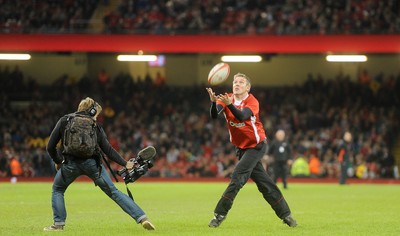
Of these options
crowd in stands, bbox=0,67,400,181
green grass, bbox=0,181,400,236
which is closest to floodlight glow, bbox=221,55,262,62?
crowd in stands, bbox=0,67,400,181

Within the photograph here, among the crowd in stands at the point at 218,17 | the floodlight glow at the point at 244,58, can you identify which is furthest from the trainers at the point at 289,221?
the floodlight glow at the point at 244,58

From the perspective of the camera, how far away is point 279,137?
90.9 feet

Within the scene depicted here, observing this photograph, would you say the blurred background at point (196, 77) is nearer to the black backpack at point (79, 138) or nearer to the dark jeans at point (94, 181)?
the dark jeans at point (94, 181)

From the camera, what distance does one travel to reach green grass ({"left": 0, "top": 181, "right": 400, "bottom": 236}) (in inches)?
495

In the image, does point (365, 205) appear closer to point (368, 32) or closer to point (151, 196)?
point (151, 196)

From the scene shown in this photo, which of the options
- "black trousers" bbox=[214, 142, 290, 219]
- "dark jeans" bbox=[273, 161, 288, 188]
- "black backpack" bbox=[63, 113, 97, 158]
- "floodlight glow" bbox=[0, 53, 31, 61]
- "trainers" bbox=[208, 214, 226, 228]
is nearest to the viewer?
→ "black backpack" bbox=[63, 113, 97, 158]

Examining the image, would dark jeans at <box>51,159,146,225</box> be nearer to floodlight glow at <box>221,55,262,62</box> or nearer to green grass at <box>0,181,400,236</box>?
green grass at <box>0,181,400,236</box>

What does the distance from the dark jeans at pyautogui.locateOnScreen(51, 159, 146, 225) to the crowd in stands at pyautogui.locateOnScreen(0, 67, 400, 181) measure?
24.2 meters

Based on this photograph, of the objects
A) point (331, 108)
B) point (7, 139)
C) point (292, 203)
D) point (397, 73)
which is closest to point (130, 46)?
point (7, 139)

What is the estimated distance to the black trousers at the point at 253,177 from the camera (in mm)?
12516

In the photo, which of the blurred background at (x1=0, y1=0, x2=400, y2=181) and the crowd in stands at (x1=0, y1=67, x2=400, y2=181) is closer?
the crowd in stands at (x1=0, y1=67, x2=400, y2=181)

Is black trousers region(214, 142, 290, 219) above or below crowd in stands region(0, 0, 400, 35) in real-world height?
below

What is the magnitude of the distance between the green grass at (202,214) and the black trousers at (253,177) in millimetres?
342

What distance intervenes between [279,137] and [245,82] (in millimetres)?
15293
